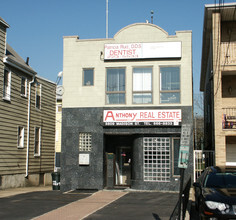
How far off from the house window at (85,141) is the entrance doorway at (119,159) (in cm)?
93

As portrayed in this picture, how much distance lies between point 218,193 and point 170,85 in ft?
31.8

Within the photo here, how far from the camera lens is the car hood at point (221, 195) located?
341 inches

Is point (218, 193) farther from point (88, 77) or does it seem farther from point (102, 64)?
point (88, 77)

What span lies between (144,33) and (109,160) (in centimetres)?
669

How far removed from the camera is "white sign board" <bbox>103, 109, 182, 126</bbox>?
17922 millimetres

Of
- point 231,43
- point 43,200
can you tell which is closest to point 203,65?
point 231,43

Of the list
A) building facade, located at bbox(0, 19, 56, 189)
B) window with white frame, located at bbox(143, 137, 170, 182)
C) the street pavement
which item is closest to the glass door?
window with white frame, located at bbox(143, 137, 170, 182)

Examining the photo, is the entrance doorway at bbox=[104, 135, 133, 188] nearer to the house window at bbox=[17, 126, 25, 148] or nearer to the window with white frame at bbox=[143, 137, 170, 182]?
the window with white frame at bbox=[143, 137, 170, 182]

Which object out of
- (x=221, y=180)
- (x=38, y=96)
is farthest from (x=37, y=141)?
(x=221, y=180)

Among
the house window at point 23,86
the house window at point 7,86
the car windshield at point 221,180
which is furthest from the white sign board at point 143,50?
the car windshield at point 221,180

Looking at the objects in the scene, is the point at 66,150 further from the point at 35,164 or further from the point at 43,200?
the point at 35,164

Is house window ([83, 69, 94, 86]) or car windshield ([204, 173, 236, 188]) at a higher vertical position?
house window ([83, 69, 94, 86])

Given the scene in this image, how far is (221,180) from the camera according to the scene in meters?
10.3

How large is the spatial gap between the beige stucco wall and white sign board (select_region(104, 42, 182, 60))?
0.22 metres
